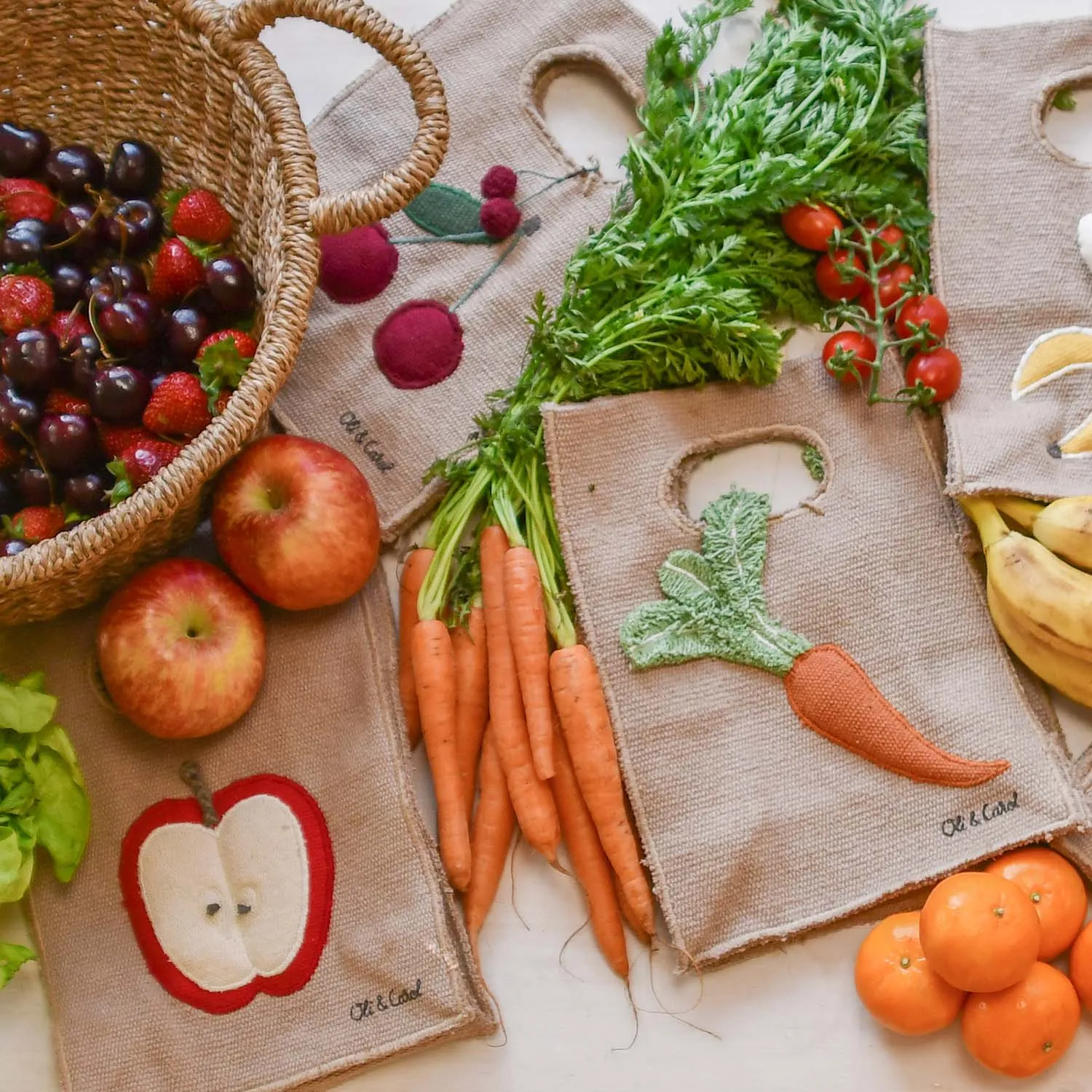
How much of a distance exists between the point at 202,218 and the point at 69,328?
18 centimetres

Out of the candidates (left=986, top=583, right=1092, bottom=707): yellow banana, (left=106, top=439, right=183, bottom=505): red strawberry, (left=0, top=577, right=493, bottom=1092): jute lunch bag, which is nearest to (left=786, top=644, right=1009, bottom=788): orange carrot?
(left=986, top=583, right=1092, bottom=707): yellow banana

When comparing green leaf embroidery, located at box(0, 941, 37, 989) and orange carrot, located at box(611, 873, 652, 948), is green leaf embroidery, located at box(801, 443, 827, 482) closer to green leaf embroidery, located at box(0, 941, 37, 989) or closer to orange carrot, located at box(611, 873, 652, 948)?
orange carrot, located at box(611, 873, 652, 948)

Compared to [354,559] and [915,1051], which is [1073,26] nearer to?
[354,559]

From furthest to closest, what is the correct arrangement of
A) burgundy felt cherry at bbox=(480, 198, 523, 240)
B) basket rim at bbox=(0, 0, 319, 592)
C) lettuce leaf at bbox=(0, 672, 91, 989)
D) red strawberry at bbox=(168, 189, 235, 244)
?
burgundy felt cherry at bbox=(480, 198, 523, 240)
red strawberry at bbox=(168, 189, 235, 244)
lettuce leaf at bbox=(0, 672, 91, 989)
basket rim at bbox=(0, 0, 319, 592)

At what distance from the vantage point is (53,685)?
1.21 m

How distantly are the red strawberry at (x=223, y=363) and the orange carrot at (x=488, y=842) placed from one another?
18.3 inches

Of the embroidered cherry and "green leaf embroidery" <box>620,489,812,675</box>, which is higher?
the embroidered cherry

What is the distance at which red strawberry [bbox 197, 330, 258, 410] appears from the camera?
43.6 inches

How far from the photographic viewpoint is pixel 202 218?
1.21 meters

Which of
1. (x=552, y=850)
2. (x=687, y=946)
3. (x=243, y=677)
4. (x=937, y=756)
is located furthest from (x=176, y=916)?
(x=937, y=756)

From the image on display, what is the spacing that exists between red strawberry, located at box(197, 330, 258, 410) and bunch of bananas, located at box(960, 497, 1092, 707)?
757 millimetres

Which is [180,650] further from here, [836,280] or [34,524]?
[836,280]

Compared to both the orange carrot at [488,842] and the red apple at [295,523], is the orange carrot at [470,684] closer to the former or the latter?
the orange carrot at [488,842]

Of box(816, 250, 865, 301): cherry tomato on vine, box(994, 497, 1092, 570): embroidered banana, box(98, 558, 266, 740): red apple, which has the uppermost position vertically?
box(816, 250, 865, 301): cherry tomato on vine
